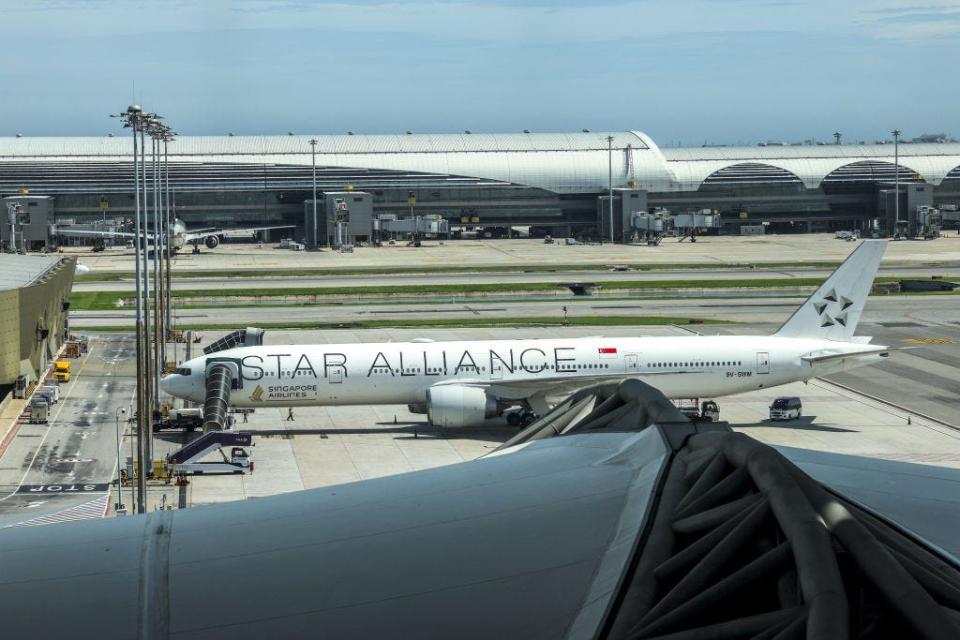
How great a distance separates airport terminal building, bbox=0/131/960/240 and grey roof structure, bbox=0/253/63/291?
8169 cm

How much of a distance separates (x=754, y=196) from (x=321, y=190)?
2411 inches

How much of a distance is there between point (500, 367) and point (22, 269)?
1526 inches

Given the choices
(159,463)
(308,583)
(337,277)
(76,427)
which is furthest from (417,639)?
(337,277)

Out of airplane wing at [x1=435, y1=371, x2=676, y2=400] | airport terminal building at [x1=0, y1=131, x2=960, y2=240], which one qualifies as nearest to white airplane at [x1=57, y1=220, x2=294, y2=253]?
airport terminal building at [x1=0, y1=131, x2=960, y2=240]

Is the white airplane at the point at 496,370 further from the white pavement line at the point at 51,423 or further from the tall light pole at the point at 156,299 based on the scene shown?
the white pavement line at the point at 51,423

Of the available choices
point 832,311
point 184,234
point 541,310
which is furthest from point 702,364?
point 184,234

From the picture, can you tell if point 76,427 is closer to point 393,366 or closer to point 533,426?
point 393,366

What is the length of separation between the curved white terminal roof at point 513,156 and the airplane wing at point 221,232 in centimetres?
1045

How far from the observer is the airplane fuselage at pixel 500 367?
5647cm

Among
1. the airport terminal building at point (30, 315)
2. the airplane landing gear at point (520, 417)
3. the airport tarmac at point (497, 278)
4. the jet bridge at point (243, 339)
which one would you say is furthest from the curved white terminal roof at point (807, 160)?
the airplane landing gear at point (520, 417)

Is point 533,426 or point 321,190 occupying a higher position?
point 321,190

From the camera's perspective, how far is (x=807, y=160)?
193 metres

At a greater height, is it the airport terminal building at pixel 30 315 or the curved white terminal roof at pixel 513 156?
the curved white terminal roof at pixel 513 156

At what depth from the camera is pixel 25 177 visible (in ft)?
551
